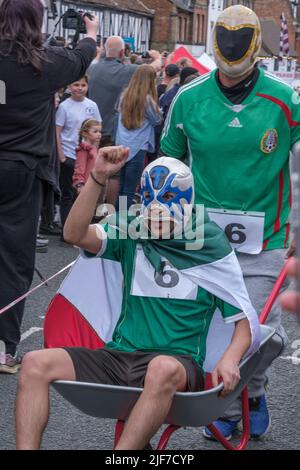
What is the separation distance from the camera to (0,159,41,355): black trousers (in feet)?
18.6

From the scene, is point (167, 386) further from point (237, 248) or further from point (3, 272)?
point (3, 272)

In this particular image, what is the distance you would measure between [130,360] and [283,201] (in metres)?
1.24

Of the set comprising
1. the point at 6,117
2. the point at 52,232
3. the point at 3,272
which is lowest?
the point at 52,232

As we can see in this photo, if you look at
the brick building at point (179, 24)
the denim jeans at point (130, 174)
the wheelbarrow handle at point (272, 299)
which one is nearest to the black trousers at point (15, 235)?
the wheelbarrow handle at point (272, 299)

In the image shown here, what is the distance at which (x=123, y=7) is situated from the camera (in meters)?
61.7

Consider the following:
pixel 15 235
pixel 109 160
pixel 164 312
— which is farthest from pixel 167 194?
pixel 15 235

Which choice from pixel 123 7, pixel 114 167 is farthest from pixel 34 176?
pixel 123 7

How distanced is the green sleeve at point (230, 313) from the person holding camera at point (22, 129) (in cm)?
199

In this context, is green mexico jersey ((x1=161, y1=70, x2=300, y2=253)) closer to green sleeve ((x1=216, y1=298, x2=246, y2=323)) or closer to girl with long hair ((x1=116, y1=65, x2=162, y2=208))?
green sleeve ((x1=216, y1=298, x2=246, y2=323))

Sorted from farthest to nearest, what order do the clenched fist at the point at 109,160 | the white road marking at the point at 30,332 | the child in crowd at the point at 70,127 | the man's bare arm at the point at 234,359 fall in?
the child in crowd at the point at 70,127 < the white road marking at the point at 30,332 < the clenched fist at the point at 109,160 < the man's bare arm at the point at 234,359

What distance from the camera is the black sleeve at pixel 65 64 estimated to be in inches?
220

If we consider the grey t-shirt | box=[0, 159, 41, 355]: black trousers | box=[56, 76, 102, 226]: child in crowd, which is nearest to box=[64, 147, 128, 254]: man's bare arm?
box=[0, 159, 41, 355]: black trousers

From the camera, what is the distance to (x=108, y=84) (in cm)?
1191

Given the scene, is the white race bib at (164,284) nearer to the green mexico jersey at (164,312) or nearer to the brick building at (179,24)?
the green mexico jersey at (164,312)
